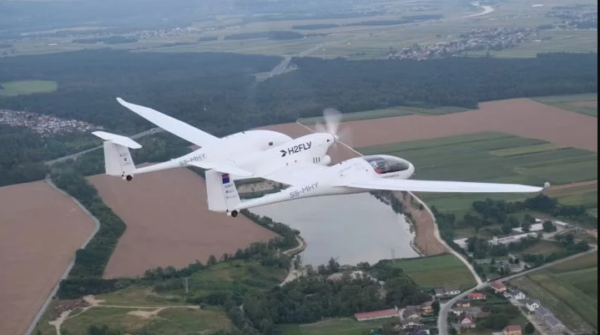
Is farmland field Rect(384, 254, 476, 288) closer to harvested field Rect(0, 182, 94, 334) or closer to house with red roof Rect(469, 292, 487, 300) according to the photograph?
house with red roof Rect(469, 292, 487, 300)

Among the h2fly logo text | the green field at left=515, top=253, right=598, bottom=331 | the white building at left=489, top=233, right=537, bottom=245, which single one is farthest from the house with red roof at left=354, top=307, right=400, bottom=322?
the white building at left=489, top=233, right=537, bottom=245

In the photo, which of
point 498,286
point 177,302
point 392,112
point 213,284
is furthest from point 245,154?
point 392,112

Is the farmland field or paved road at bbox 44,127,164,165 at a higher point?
paved road at bbox 44,127,164,165

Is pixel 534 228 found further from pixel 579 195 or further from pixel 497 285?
pixel 497 285

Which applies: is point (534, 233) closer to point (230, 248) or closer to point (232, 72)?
point (230, 248)

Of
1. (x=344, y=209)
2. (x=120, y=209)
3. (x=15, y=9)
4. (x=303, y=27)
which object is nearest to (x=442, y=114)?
(x=344, y=209)

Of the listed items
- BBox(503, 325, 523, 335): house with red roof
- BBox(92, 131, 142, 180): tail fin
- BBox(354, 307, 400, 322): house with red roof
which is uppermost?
BBox(92, 131, 142, 180): tail fin
